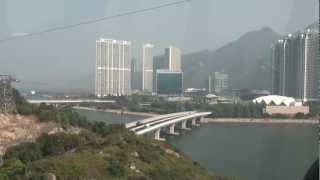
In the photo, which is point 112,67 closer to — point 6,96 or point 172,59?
point 172,59

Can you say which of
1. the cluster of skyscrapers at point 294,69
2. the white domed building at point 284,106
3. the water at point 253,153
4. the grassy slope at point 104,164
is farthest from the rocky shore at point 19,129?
the white domed building at point 284,106

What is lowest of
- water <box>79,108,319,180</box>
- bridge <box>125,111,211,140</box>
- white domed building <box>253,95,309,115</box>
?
water <box>79,108,319,180</box>

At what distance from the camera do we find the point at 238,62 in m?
34.4

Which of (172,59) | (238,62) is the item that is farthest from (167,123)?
(238,62)

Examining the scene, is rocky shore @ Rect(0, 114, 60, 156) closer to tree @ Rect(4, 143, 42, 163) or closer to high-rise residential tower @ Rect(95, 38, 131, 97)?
tree @ Rect(4, 143, 42, 163)

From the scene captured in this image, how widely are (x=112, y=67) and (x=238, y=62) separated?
941 cm

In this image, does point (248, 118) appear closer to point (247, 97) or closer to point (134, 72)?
point (247, 97)

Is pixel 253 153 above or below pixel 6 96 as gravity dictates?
below

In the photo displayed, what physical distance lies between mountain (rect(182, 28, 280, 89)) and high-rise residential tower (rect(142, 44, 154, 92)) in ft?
7.14

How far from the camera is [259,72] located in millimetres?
28578

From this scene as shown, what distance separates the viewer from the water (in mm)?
7390

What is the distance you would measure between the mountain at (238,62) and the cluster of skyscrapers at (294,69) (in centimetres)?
559

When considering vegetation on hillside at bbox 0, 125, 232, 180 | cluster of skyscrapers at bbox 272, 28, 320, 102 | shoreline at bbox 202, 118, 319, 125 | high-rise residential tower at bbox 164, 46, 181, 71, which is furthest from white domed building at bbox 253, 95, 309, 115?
vegetation on hillside at bbox 0, 125, 232, 180

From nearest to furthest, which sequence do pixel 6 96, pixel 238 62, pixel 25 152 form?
pixel 25 152
pixel 6 96
pixel 238 62
